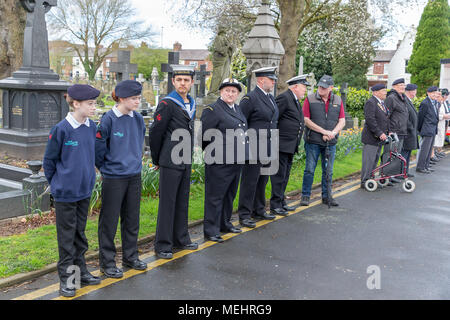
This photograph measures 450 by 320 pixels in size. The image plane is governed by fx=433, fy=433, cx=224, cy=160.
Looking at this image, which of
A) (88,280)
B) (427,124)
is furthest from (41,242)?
(427,124)

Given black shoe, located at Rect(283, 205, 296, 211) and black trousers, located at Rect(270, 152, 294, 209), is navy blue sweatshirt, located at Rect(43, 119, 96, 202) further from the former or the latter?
black shoe, located at Rect(283, 205, 296, 211)

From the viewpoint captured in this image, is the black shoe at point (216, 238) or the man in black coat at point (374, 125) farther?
the man in black coat at point (374, 125)

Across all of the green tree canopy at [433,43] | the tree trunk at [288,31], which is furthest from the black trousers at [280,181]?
the green tree canopy at [433,43]

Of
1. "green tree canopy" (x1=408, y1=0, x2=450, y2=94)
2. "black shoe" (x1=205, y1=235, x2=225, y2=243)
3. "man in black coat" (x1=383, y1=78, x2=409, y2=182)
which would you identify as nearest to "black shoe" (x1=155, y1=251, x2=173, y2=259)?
"black shoe" (x1=205, y1=235, x2=225, y2=243)

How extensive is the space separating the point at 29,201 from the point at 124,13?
39014 millimetres

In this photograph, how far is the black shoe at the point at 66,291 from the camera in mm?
4004

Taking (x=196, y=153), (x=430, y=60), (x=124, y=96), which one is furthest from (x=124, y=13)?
(x=124, y=96)

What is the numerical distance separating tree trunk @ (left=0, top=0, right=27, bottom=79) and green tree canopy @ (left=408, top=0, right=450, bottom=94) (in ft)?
101

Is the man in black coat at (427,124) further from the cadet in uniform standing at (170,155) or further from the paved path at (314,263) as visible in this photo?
the cadet in uniform standing at (170,155)

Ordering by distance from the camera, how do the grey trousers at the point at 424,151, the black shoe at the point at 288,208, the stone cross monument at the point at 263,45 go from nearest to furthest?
the black shoe at the point at 288,208, the stone cross monument at the point at 263,45, the grey trousers at the point at 424,151

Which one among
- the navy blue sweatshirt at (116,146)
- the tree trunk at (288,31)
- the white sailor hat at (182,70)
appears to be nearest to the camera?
the navy blue sweatshirt at (116,146)

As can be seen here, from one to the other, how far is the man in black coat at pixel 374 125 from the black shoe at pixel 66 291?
6.62 meters

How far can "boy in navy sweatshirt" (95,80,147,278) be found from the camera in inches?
175
